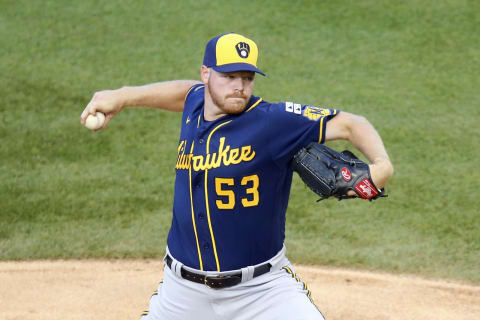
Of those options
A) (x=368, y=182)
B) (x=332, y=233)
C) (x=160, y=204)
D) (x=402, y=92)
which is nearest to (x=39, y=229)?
(x=160, y=204)

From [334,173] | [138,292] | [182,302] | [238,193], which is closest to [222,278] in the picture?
[182,302]

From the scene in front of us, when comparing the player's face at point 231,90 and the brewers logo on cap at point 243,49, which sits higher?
the brewers logo on cap at point 243,49

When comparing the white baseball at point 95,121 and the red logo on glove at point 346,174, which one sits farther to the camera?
the white baseball at point 95,121

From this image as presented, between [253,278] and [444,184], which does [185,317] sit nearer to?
[253,278]

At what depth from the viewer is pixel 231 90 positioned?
4008mm

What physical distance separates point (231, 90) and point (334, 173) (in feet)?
2.41

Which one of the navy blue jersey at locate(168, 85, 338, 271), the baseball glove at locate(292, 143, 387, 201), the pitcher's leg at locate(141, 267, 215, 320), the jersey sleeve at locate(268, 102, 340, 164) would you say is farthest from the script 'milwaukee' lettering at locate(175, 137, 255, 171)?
the pitcher's leg at locate(141, 267, 215, 320)

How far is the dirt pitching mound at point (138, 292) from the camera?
610cm

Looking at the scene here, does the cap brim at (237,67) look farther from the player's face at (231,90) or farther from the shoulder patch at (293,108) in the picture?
the shoulder patch at (293,108)

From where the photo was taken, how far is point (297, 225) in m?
8.04

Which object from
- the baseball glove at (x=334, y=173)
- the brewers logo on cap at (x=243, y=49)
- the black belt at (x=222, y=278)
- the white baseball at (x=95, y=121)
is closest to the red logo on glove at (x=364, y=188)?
the baseball glove at (x=334, y=173)

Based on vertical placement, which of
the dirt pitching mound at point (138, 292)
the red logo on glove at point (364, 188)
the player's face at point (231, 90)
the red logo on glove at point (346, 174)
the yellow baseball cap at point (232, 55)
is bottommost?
the dirt pitching mound at point (138, 292)

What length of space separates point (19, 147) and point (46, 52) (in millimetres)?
3075

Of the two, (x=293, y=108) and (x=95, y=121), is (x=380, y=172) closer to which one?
(x=293, y=108)
